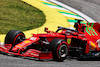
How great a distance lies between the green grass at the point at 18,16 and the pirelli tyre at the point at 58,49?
5.23 meters

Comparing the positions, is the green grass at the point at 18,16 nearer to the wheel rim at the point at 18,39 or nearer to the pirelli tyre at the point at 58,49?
the wheel rim at the point at 18,39

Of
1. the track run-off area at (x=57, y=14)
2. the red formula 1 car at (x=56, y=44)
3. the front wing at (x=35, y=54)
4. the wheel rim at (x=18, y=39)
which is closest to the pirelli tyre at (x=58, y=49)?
the red formula 1 car at (x=56, y=44)

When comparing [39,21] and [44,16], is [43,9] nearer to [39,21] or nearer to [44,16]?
[44,16]

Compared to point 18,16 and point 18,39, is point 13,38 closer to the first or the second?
point 18,39

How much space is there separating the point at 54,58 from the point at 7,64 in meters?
1.73

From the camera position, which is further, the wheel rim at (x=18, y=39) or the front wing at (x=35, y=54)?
the wheel rim at (x=18, y=39)

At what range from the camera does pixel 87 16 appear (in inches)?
760

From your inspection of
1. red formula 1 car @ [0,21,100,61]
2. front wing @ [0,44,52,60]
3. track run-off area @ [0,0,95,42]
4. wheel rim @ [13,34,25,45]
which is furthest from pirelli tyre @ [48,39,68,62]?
track run-off area @ [0,0,95,42]

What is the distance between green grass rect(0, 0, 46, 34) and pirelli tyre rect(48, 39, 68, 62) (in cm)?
523

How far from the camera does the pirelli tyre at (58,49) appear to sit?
7.64 metres

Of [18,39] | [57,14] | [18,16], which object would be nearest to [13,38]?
[18,39]

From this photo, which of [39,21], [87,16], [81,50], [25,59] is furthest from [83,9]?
[25,59]

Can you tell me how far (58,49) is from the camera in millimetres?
7656

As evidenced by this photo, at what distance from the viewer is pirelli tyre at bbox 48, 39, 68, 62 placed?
7640 millimetres
